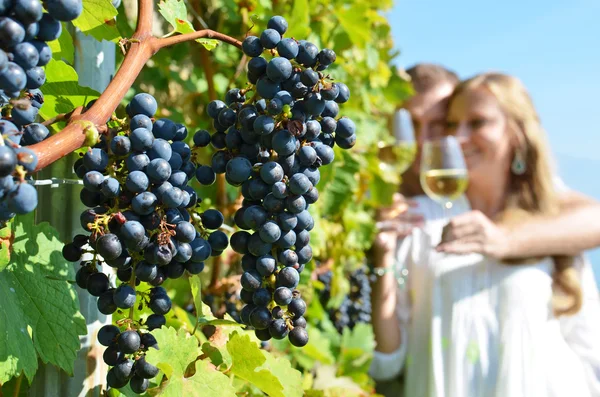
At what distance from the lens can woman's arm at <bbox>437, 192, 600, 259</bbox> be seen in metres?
2.17

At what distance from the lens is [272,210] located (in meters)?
0.54

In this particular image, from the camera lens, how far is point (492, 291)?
2.28m

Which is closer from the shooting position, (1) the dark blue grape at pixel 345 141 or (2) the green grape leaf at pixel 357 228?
(1) the dark blue grape at pixel 345 141

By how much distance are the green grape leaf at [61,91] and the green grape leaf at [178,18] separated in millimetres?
113

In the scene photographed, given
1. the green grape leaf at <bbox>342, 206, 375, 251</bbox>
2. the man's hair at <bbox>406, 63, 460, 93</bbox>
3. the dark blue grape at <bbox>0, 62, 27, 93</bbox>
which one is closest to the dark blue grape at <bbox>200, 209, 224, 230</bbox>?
the dark blue grape at <bbox>0, 62, 27, 93</bbox>

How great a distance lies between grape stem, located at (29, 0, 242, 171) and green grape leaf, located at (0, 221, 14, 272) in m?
0.16

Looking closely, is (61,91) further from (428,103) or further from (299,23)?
(428,103)

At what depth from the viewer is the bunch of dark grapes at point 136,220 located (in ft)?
1.49

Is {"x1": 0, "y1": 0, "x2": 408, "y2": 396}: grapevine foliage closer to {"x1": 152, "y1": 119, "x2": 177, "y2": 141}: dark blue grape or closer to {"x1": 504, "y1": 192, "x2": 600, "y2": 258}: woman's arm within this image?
{"x1": 152, "y1": 119, "x2": 177, "y2": 141}: dark blue grape

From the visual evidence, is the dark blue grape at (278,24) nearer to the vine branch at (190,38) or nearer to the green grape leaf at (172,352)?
the vine branch at (190,38)

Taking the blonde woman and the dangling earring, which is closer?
the blonde woman

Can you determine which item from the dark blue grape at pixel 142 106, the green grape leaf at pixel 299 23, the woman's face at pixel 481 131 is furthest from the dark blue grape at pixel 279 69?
the woman's face at pixel 481 131

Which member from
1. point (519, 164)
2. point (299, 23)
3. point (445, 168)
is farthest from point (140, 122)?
point (519, 164)

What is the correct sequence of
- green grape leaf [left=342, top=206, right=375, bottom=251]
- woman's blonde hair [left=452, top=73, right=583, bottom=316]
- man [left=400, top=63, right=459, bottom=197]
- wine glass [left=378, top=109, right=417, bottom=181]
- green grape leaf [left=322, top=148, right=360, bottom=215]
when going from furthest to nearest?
man [left=400, top=63, right=459, bottom=197] < woman's blonde hair [left=452, top=73, right=583, bottom=316] < wine glass [left=378, top=109, right=417, bottom=181] < green grape leaf [left=342, top=206, right=375, bottom=251] < green grape leaf [left=322, top=148, right=360, bottom=215]
